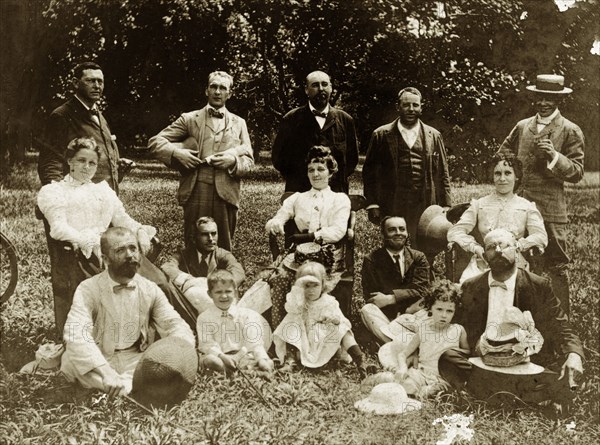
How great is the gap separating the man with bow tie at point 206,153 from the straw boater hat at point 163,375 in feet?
3.21

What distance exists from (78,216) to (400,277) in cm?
206

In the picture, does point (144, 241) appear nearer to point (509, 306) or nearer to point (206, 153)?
point (206, 153)

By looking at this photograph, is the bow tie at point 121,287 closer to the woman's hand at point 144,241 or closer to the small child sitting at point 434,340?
the woman's hand at point 144,241

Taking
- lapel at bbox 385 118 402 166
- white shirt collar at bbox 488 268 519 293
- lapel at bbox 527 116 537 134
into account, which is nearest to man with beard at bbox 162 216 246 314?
lapel at bbox 385 118 402 166

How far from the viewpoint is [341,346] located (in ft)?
14.8

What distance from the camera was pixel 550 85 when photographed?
4828 millimetres

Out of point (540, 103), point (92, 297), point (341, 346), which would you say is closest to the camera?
point (92, 297)

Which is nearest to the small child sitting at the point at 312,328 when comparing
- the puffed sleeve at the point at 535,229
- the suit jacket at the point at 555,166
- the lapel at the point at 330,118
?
the lapel at the point at 330,118

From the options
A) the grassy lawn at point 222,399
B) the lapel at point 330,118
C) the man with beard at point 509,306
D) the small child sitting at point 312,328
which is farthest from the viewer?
the lapel at point 330,118

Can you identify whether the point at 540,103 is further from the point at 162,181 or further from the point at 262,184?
the point at 162,181

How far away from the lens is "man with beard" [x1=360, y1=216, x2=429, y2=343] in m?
4.70

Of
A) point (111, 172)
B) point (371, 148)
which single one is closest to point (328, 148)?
point (371, 148)

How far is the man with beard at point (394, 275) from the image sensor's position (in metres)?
4.70

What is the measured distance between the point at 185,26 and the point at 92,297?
196 cm
